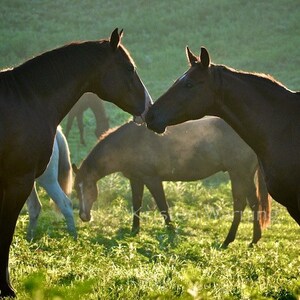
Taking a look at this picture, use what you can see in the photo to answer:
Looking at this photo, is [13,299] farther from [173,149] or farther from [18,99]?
[173,149]

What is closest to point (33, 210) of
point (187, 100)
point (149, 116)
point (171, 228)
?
point (171, 228)

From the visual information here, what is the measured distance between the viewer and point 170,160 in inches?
468

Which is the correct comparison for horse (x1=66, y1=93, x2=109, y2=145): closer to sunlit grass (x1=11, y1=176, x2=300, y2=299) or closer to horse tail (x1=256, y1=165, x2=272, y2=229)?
sunlit grass (x1=11, y1=176, x2=300, y2=299)

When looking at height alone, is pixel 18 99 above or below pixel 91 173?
above

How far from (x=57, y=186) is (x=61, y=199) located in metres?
0.20

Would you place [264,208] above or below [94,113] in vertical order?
above

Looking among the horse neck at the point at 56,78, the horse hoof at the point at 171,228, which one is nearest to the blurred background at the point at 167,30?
the horse hoof at the point at 171,228

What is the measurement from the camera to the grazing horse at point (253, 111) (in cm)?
617

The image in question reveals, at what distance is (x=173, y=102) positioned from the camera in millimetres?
6859

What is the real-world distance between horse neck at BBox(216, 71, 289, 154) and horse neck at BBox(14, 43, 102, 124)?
130 cm

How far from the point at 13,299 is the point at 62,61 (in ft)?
6.89

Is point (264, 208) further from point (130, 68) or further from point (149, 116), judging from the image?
point (130, 68)

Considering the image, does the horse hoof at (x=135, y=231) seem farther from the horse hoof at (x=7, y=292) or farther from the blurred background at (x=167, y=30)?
the blurred background at (x=167, y=30)

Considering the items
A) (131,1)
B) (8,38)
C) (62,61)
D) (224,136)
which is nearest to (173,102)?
(62,61)
